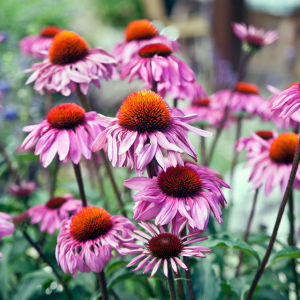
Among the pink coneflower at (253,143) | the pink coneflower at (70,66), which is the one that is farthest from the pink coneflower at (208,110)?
the pink coneflower at (70,66)

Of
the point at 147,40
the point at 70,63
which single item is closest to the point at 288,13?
the point at 147,40

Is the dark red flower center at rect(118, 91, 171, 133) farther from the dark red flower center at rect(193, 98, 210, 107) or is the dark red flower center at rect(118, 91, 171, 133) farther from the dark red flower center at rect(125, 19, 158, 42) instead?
the dark red flower center at rect(193, 98, 210, 107)

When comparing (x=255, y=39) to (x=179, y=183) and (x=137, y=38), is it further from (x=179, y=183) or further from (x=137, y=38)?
(x=179, y=183)

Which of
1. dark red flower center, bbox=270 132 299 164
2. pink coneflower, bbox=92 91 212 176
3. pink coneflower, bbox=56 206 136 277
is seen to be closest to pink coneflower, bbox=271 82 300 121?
pink coneflower, bbox=92 91 212 176

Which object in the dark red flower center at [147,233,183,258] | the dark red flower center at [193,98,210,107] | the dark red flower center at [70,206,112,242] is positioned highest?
the dark red flower center at [147,233,183,258]

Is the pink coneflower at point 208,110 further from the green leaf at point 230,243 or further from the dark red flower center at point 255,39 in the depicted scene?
the green leaf at point 230,243

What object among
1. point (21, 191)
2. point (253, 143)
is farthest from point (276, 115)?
point (21, 191)

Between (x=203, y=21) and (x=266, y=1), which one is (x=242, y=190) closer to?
(x=266, y=1)

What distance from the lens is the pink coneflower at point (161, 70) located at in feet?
2.91

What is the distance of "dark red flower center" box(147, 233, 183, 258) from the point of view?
599mm

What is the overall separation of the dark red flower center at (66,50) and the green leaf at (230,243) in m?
0.59

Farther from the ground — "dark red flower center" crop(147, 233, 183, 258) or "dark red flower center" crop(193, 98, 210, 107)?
"dark red flower center" crop(147, 233, 183, 258)

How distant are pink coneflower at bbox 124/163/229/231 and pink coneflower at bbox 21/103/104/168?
6.9 inches

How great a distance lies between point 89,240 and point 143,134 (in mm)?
246
